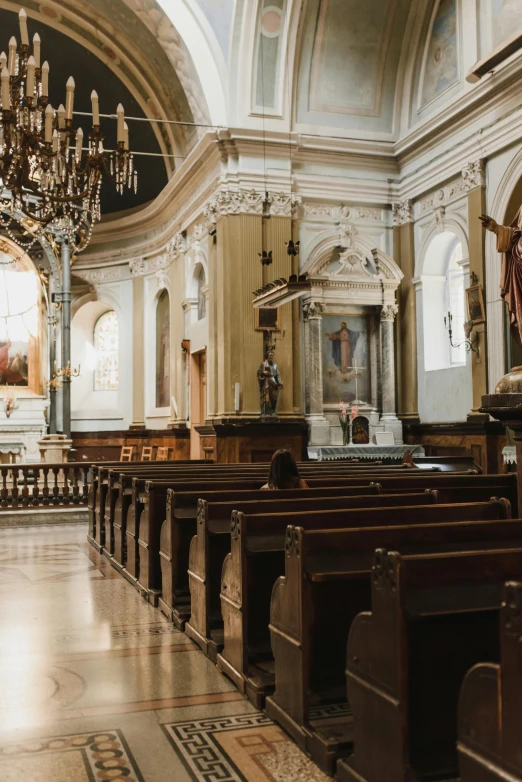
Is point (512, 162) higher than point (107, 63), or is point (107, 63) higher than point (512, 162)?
point (107, 63)

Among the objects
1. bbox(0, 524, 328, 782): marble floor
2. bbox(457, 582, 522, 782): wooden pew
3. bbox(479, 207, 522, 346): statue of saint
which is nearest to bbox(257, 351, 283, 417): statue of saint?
bbox(479, 207, 522, 346): statue of saint

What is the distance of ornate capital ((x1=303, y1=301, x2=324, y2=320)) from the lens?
44.8ft

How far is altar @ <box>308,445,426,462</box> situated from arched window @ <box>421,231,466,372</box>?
1699 mm

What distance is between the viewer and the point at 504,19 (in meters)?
11.2

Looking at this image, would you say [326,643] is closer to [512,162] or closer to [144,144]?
[512,162]

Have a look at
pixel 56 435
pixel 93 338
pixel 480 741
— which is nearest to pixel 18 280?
pixel 93 338

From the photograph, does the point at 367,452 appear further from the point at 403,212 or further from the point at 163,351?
the point at 163,351

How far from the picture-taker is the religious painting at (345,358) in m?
14.0

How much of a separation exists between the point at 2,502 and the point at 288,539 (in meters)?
8.72

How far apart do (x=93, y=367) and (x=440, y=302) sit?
9876 mm

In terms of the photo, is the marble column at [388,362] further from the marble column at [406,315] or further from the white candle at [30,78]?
the white candle at [30,78]

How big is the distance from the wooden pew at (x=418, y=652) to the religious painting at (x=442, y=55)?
37.9 ft

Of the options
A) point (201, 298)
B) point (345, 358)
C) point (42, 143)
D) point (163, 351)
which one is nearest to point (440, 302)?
point (345, 358)

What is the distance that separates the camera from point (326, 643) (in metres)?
3.46
